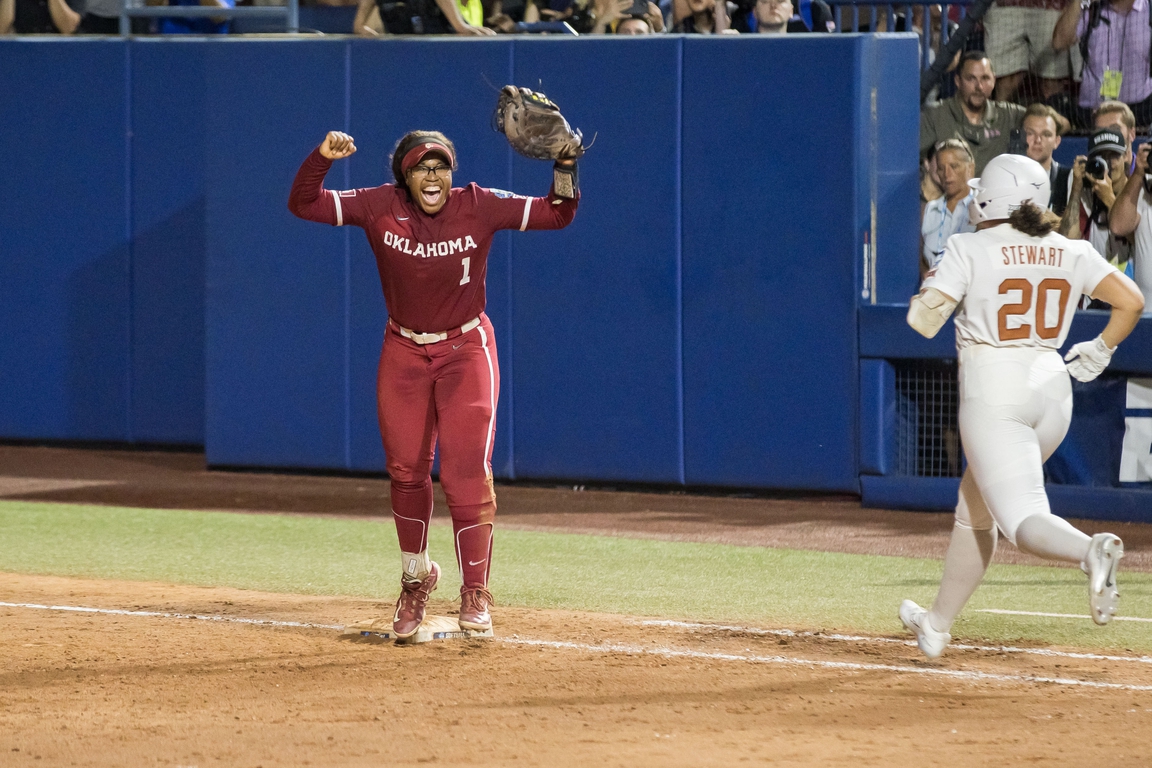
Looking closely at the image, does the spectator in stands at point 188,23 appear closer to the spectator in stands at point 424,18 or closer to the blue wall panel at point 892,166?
the spectator in stands at point 424,18

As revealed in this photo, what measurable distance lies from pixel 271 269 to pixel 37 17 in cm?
399

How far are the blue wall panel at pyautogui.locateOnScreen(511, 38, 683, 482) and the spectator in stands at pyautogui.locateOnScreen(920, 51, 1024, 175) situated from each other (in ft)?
6.63

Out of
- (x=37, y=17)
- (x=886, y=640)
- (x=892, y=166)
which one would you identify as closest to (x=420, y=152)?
(x=886, y=640)

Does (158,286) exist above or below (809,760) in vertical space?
above

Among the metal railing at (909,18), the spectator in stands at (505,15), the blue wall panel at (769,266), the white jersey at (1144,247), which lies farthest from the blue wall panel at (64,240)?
the white jersey at (1144,247)

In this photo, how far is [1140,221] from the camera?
962 centimetres

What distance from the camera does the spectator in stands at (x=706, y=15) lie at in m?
11.2

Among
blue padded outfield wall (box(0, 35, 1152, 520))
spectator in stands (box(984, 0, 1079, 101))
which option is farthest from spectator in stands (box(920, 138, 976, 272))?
spectator in stands (box(984, 0, 1079, 101))

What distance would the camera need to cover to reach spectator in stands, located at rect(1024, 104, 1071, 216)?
9758 millimetres

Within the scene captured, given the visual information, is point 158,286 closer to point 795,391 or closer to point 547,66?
point 547,66

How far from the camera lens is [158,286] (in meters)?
12.9

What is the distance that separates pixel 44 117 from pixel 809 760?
1066cm

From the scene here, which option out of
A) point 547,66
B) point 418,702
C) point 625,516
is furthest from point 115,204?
point 418,702

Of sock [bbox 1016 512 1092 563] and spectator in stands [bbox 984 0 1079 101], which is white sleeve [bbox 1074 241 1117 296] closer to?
sock [bbox 1016 512 1092 563]
